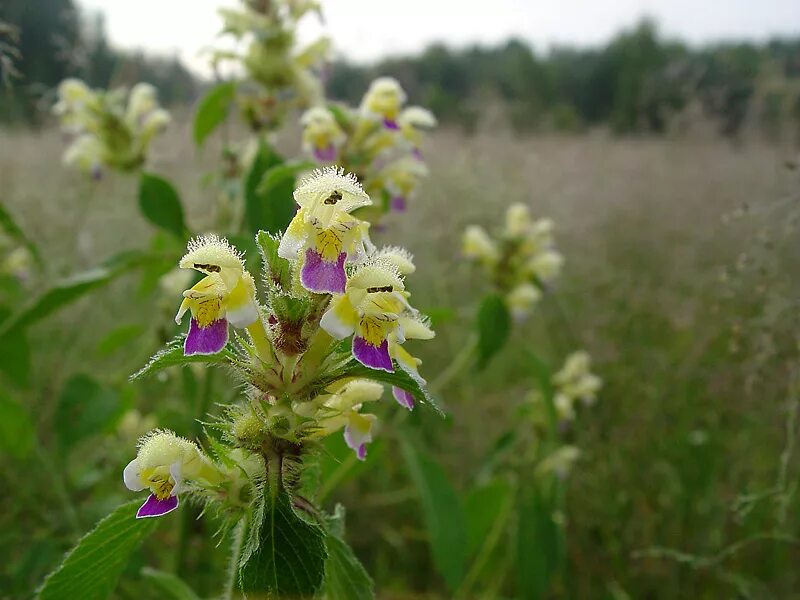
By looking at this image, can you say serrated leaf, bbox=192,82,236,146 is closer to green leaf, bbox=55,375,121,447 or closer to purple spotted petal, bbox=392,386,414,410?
green leaf, bbox=55,375,121,447

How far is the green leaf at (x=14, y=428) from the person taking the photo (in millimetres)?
1757

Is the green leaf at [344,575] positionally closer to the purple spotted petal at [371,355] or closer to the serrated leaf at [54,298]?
the purple spotted petal at [371,355]

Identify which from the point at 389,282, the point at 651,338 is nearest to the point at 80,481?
the point at 389,282

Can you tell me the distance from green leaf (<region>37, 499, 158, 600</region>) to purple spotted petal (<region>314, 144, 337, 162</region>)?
0.99m

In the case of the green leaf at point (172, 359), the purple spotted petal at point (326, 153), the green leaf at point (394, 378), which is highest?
the purple spotted petal at point (326, 153)

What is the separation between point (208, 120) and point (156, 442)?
1.35 meters

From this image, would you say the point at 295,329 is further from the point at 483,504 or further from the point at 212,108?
the point at 483,504

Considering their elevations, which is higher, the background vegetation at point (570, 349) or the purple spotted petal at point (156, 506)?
the purple spotted petal at point (156, 506)

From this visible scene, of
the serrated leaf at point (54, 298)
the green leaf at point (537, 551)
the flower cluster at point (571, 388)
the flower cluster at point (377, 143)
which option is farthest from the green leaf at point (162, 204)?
the flower cluster at point (571, 388)

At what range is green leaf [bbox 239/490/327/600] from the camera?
0.79 meters

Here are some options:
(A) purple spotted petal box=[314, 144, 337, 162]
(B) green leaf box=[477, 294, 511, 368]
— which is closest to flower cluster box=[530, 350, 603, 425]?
(B) green leaf box=[477, 294, 511, 368]

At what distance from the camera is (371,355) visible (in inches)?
33.1

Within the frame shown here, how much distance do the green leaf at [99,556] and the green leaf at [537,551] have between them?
58.7 inches

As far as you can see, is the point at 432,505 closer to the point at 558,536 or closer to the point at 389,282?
the point at 558,536
